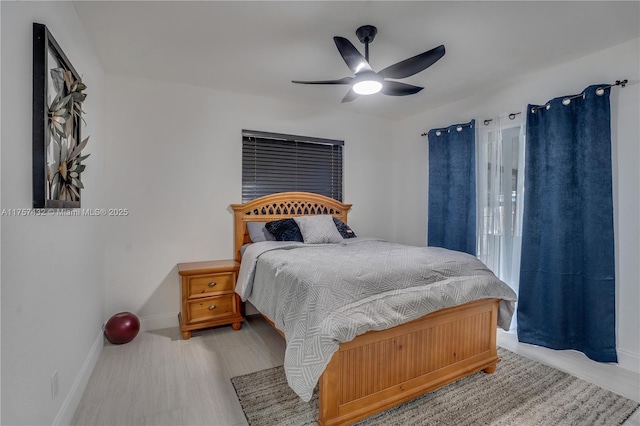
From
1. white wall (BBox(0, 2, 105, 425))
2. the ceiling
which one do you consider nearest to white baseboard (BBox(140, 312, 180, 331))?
white wall (BBox(0, 2, 105, 425))

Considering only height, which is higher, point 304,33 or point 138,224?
point 304,33

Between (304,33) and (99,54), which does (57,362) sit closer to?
(99,54)

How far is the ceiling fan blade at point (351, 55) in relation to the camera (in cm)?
193

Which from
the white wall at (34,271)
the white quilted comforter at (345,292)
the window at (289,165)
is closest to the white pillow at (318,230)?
the white quilted comforter at (345,292)

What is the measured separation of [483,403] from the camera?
1.94 meters

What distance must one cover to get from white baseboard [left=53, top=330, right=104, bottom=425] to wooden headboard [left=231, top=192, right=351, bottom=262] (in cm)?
143

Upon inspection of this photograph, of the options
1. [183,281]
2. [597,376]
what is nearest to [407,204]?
[597,376]

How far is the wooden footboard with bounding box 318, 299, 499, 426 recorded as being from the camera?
1.69m

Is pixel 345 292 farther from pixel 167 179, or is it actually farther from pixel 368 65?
pixel 167 179

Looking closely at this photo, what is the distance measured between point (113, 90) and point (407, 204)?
3.70 meters

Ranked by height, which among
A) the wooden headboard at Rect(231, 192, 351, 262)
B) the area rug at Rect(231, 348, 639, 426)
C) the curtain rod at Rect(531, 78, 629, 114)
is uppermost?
the curtain rod at Rect(531, 78, 629, 114)

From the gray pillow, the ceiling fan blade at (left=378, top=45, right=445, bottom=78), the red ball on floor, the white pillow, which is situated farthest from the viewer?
the gray pillow

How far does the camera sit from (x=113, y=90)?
295 centimetres

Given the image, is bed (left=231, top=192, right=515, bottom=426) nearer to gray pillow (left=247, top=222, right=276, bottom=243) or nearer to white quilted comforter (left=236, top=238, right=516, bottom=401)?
white quilted comforter (left=236, top=238, right=516, bottom=401)
